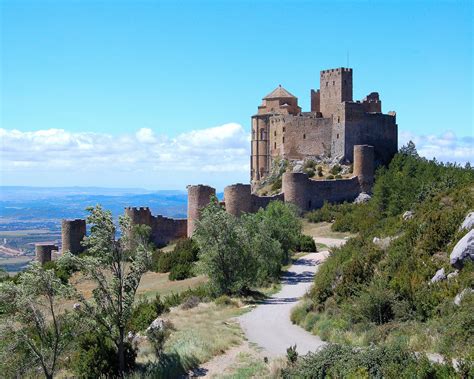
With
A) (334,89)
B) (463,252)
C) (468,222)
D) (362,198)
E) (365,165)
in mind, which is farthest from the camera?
(334,89)

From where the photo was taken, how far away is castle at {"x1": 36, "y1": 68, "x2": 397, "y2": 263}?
141ft

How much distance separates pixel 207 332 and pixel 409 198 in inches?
849

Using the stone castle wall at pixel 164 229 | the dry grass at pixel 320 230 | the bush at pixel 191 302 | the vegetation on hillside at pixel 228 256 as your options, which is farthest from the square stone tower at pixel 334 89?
the bush at pixel 191 302

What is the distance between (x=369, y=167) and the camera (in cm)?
4816

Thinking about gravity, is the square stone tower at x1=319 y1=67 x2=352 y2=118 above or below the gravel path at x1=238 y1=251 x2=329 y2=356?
above

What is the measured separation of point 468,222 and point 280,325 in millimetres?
6023

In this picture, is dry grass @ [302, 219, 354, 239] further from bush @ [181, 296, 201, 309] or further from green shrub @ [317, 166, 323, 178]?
bush @ [181, 296, 201, 309]

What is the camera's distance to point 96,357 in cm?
1523

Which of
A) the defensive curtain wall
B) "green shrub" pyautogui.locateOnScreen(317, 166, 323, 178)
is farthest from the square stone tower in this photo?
the defensive curtain wall

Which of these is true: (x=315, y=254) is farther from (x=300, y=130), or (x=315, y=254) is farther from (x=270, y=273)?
(x=300, y=130)

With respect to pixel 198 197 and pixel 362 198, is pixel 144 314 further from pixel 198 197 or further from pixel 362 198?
pixel 362 198

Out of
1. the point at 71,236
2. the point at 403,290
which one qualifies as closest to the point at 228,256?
the point at 403,290

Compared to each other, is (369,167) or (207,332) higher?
(369,167)

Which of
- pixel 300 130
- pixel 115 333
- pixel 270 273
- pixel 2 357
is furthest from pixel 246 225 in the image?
pixel 300 130
